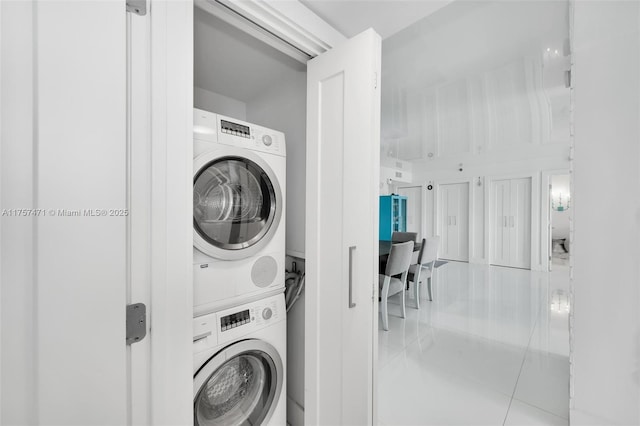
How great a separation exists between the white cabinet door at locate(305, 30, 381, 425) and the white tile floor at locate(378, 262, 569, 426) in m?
0.64

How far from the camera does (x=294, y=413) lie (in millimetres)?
1657

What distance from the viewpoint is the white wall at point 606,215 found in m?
1.36

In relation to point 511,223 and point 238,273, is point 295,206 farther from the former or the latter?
point 511,223

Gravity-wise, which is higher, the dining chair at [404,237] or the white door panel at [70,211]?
the white door panel at [70,211]

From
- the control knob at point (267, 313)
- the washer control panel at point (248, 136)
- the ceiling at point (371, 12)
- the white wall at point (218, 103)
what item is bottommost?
the control knob at point (267, 313)

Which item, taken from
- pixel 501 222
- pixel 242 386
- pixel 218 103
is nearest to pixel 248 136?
pixel 218 103

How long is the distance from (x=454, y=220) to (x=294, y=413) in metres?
6.70

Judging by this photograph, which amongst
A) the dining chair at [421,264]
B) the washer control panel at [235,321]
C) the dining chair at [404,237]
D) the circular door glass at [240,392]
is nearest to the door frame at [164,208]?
the washer control panel at [235,321]

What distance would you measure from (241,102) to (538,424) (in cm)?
306

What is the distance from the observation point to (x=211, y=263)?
1199 mm

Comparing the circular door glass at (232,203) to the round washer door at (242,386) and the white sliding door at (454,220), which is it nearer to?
the round washer door at (242,386)

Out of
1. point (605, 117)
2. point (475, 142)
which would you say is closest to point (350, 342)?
point (605, 117)

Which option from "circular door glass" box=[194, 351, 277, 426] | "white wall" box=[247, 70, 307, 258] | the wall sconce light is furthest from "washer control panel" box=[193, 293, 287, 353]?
the wall sconce light

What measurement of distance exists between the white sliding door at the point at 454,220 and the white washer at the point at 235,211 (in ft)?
22.2
